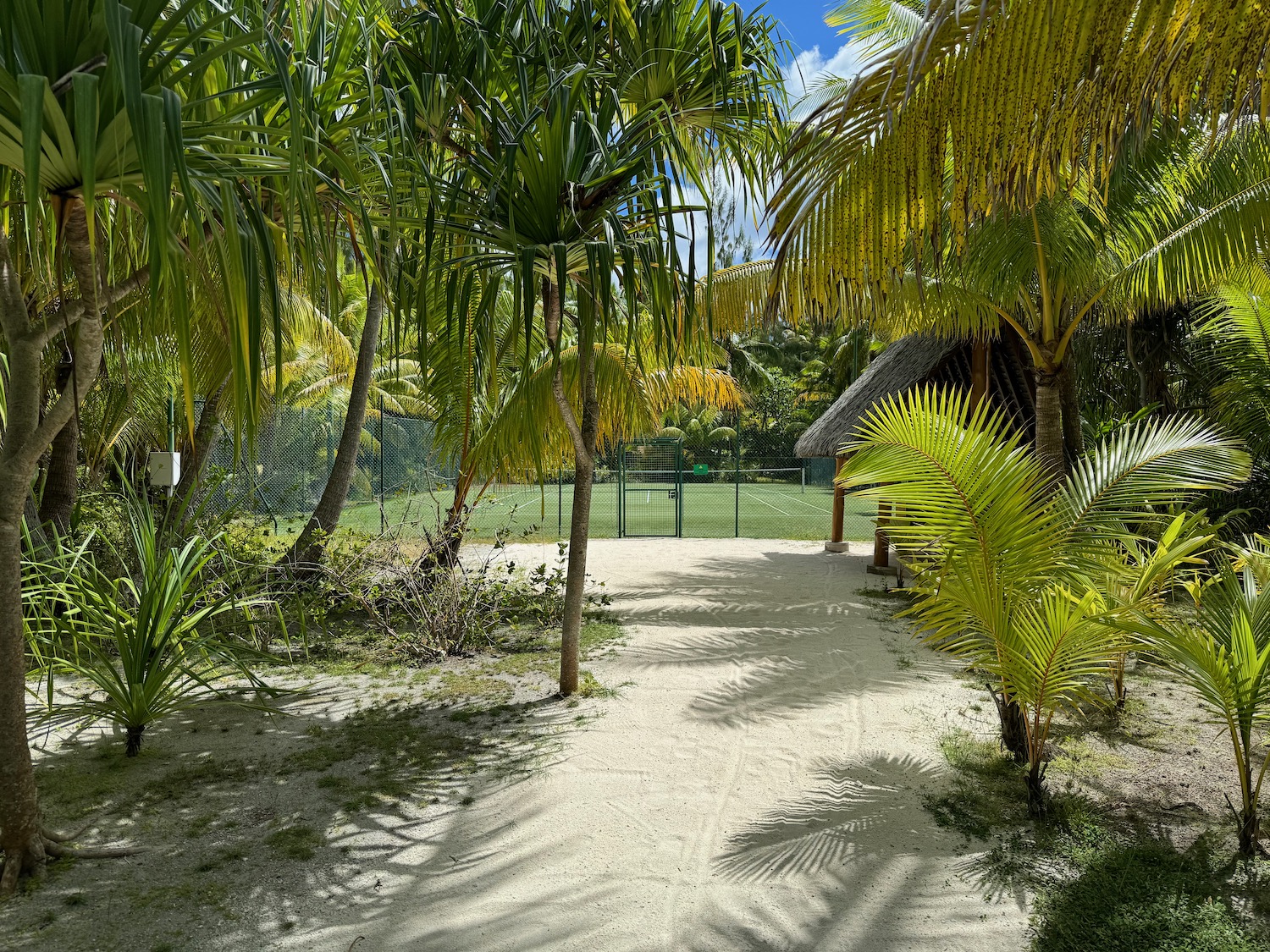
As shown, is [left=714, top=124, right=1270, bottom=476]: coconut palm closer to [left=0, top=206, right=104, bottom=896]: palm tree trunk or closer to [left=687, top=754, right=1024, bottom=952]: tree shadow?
[left=687, top=754, right=1024, bottom=952]: tree shadow

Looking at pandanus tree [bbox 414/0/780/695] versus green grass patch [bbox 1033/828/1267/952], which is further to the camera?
pandanus tree [bbox 414/0/780/695]

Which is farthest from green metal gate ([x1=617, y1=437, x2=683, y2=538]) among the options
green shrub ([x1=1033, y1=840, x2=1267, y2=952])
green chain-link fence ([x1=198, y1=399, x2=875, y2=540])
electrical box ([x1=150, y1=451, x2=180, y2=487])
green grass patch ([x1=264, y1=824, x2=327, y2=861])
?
green shrub ([x1=1033, y1=840, x2=1267, y2=952])

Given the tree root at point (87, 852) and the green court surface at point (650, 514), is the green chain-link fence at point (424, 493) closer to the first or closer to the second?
the green court surface at point (650, 514)

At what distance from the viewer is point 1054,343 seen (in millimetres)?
7199

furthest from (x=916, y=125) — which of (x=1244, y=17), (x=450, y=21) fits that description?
(x=450, y=21)

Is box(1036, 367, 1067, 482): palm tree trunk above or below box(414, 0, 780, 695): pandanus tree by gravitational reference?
below

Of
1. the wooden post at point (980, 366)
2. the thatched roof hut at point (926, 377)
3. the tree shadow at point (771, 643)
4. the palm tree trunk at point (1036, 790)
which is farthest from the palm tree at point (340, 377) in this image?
the wooden post at point (980, 366)

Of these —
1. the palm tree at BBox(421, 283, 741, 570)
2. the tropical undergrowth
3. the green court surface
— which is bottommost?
the tropical undergrowth

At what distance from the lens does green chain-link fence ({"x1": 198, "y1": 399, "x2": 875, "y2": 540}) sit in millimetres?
10766

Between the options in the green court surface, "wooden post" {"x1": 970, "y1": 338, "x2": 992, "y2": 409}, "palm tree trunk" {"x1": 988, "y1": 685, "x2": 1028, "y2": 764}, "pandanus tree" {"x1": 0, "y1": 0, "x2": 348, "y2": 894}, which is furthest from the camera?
the green court surface

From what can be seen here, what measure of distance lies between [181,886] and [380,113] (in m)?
2.95

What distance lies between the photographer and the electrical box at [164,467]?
21.7 feet

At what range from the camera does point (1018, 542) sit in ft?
12.2

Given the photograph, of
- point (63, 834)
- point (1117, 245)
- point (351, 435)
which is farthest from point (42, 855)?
point (1117, 245)
